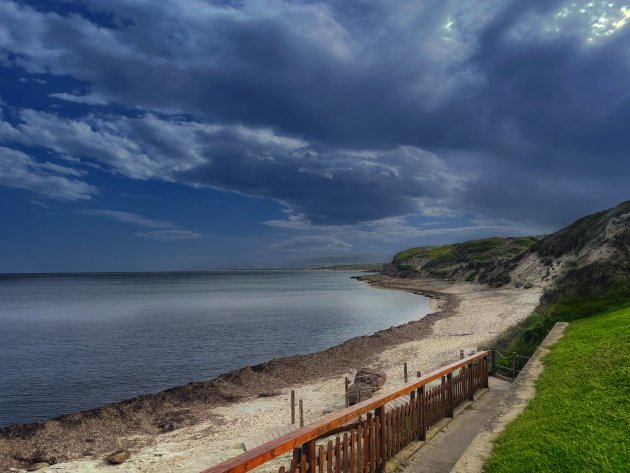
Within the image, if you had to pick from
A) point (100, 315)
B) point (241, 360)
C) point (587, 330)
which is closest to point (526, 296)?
point (241, 360)

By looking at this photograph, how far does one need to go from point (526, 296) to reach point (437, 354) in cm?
4022

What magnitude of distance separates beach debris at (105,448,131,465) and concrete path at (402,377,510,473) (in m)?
13.2

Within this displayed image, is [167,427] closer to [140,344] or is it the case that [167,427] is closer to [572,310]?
[572,310]

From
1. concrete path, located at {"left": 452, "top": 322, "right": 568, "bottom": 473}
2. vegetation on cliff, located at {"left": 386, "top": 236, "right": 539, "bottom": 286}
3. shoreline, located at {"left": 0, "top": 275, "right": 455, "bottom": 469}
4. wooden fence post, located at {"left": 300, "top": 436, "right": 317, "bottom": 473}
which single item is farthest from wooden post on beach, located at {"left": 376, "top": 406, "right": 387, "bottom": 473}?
vegetation on cliff, located at {"left": 386, "top": 236, "right": 539, "bottom": 286}

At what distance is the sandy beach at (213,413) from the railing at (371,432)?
7.94 meters

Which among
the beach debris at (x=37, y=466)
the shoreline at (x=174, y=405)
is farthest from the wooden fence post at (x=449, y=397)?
the beach debris at (x=37, y=466)

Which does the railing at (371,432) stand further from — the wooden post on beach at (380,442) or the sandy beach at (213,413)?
the sandy beach at (213,413)

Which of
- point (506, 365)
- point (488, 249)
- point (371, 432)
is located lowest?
point (506, 365)

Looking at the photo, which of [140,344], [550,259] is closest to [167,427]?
[140,344]

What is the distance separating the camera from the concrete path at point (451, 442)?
28.0 ft

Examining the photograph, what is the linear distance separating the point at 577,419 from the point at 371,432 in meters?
3.86

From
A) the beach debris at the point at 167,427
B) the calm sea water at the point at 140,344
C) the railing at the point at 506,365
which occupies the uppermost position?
the railing at the point at 506,365

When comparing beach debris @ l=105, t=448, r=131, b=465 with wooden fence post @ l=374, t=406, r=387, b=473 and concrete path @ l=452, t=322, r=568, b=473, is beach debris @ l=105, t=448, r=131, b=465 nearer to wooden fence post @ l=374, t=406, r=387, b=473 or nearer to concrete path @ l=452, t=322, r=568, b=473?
wooden fence post @ l=374, t=406, r=387, b=473

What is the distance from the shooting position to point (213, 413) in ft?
80.1
